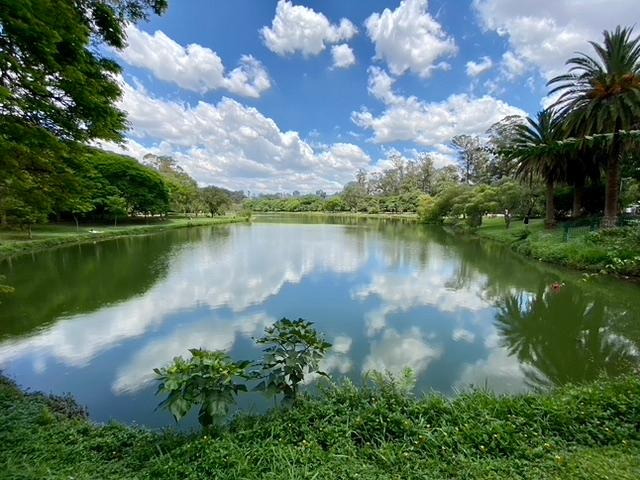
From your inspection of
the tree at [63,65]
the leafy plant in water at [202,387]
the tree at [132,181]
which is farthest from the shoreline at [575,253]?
the tree at [132,181]

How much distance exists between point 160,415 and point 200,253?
607 inches

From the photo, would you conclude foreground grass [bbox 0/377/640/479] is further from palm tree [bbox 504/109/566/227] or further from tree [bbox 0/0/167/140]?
palm tree [bbox 504/109/566/227]

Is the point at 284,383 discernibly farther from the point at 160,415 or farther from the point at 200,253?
the point at 200,253

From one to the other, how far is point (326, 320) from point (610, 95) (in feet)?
59.6

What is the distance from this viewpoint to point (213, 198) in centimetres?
5316

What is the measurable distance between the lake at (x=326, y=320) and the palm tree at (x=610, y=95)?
256 inches

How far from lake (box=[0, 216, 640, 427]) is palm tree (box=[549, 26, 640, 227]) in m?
6.50

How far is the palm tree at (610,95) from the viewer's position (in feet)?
48.1

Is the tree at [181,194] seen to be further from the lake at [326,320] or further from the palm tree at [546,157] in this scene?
the palm tree at [546,157]

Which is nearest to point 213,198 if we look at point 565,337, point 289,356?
point 565,337

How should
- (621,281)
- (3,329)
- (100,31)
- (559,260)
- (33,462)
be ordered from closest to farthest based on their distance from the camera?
(33,462), (100,31), (3,329), (621,281), (559,260)

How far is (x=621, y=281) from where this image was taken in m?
11.1

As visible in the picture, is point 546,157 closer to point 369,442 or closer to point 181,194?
point 369,442

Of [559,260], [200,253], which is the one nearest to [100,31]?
Result: [200,253]
